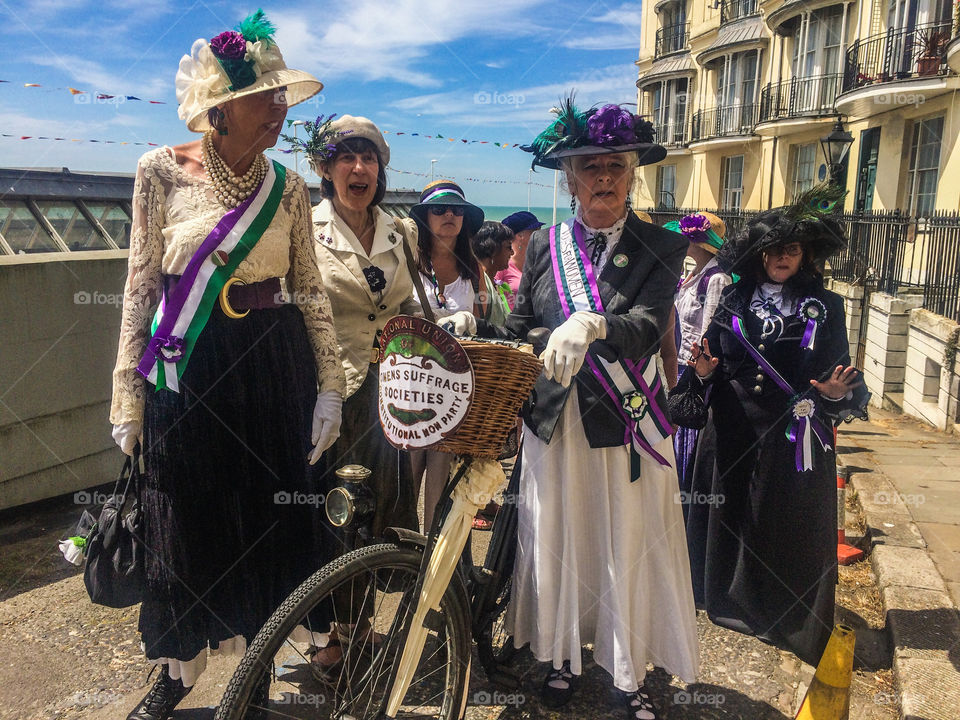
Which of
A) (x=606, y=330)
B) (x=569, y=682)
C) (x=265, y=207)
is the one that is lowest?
(x=569, y=682)

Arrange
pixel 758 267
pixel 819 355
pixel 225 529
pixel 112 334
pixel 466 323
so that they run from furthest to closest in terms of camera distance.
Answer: pixel 112 334
pixel 758 267
pixel 819 355
pixel 225 529
pixel 466 323

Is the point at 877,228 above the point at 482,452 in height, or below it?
above

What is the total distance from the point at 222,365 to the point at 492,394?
39.3 inches

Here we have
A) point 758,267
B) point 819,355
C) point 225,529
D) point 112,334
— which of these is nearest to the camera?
point 225,529

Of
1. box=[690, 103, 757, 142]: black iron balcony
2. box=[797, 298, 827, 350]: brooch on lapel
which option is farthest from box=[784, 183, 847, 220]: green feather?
box=[690, 103, 757, 142]: black iron balcony

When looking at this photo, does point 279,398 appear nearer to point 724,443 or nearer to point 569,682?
point 569,682

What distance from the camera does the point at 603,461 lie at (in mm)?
2611

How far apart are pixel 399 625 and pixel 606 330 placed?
108 cm

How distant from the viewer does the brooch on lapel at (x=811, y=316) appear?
Answer: 10.1ft

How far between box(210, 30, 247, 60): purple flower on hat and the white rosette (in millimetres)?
1479

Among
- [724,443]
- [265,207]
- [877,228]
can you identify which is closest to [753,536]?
[724,443]

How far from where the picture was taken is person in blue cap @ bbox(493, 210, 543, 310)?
19.5 feet

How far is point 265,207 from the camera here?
96.1 inches

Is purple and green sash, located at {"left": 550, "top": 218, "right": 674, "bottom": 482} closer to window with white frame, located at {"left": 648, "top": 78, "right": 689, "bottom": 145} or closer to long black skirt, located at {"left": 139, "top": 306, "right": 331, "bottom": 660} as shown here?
long black skirt, located at {"left": 139, "top": 306, "right": 331, "bottom": 660}
